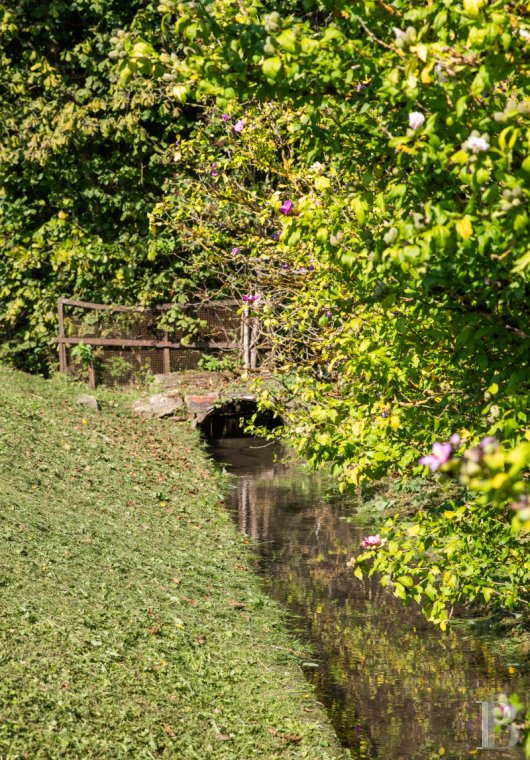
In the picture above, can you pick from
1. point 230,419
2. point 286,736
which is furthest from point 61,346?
point 286,736

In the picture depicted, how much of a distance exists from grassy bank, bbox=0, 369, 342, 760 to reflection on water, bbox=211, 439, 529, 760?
28 cm

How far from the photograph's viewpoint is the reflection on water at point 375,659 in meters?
4.87

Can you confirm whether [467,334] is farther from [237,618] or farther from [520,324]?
[237,618]

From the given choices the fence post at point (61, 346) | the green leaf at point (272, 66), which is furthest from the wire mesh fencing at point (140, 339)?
the green leaf at point (272, 66)

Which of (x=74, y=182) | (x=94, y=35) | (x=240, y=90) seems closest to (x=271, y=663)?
(x=240, y=90)

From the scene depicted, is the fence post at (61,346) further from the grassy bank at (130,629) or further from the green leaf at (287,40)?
the green leaf at (287,40)

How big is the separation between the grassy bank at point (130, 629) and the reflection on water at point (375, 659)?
0.90 feet

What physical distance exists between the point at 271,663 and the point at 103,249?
10.9 meters

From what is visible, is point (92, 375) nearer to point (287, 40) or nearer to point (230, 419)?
point (230, 419)

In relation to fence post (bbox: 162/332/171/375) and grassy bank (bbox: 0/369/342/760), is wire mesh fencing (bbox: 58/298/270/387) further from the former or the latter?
grassy bank (bbox: 0/369/342/760)

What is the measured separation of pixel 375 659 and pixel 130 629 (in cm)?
167

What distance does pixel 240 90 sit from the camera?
3.11 meters

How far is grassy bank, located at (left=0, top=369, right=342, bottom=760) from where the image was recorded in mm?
4227

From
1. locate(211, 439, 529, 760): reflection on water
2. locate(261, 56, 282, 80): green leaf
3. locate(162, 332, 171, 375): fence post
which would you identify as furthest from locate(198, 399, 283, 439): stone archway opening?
locate(261, 56, 282, 80): green leaf
